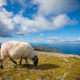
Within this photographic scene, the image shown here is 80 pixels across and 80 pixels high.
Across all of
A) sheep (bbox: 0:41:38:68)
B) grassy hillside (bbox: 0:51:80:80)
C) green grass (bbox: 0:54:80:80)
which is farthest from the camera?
sheep (bbox: 0:41:38:68)

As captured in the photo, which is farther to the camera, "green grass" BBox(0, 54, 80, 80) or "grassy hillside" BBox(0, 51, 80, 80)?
"green grass" BBox(0, 54, 80, 80)

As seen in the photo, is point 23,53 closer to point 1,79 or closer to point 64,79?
point 1,79

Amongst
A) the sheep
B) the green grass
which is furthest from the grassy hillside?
the sheep

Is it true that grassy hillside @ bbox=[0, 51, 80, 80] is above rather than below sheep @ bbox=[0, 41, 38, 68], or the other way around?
below

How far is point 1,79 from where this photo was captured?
749 cm

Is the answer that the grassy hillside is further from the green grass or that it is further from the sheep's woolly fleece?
the sheep's woolly fleece

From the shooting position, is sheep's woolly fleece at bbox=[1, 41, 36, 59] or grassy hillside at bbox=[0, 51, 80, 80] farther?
sheep's woolly fleece at bbox=[1, 41, 36, 59]

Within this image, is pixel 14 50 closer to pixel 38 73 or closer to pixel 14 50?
pixel 14 50

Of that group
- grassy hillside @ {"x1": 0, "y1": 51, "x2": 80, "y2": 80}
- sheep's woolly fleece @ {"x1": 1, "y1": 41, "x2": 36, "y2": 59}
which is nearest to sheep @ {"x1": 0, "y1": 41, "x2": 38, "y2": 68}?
sheep's woolly fleece @ {"x1": 1, "y1": 41, "x2": 36, "y2": 59}

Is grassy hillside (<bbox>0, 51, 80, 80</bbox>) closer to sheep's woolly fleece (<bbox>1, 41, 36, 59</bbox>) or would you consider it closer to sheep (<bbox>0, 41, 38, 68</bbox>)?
sheep (<bbox>0, 41, 38, 68</bbox>)

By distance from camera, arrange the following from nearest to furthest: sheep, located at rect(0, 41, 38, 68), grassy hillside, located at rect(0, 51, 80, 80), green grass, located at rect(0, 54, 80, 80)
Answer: grassy hillside, located at rect(0, 51, 80, 80)
green grass, located at rect(0, 54, 80, 80)
sheep, located at rect(0, 41, 38, 68)

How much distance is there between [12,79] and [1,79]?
3.83 feet

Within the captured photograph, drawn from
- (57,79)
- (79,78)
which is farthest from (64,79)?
(79,78)

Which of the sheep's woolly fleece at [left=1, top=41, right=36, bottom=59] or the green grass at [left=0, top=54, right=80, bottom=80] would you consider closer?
the green grass at [left=0, top=54, right=80, bottom=80]
